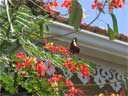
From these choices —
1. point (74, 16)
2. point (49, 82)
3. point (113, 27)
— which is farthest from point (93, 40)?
point (74, 16)

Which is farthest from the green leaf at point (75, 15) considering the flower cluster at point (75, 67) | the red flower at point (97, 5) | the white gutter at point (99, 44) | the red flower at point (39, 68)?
the white gutter at point (99, 44)

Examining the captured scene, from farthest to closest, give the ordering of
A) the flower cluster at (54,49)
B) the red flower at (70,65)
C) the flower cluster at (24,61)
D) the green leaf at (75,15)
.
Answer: the flower cluster at (54,49) → the red flower at (70,65) → the flower cluster at (24,61) → the green leaf at (75,15)

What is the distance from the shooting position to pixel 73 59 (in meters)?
4.28

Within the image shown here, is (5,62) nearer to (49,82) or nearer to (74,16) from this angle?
(49,82)

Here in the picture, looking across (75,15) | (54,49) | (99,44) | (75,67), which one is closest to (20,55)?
(54,49)

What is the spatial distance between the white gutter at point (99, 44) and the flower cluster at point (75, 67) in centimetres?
107

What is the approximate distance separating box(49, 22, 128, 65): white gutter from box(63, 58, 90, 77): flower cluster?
3.50 feet

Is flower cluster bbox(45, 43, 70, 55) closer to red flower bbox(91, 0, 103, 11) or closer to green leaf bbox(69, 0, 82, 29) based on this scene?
red flower bbox(91, 0, 103, 11)

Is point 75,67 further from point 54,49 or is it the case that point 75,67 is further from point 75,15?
point 75,15

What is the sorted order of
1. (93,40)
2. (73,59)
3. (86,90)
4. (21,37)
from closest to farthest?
(21,37) < (73,59) < (93,40) < (86,90)

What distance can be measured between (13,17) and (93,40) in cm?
283

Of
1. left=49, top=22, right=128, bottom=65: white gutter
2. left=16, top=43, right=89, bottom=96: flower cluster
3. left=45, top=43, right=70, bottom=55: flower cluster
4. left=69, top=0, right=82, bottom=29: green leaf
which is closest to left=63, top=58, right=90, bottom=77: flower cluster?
left=16, top=43, right=89, bottom=96: flower cluster

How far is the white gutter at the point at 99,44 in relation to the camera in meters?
5.45

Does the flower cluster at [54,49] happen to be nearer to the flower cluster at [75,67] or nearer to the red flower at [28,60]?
the flower cluster at [75,67]
